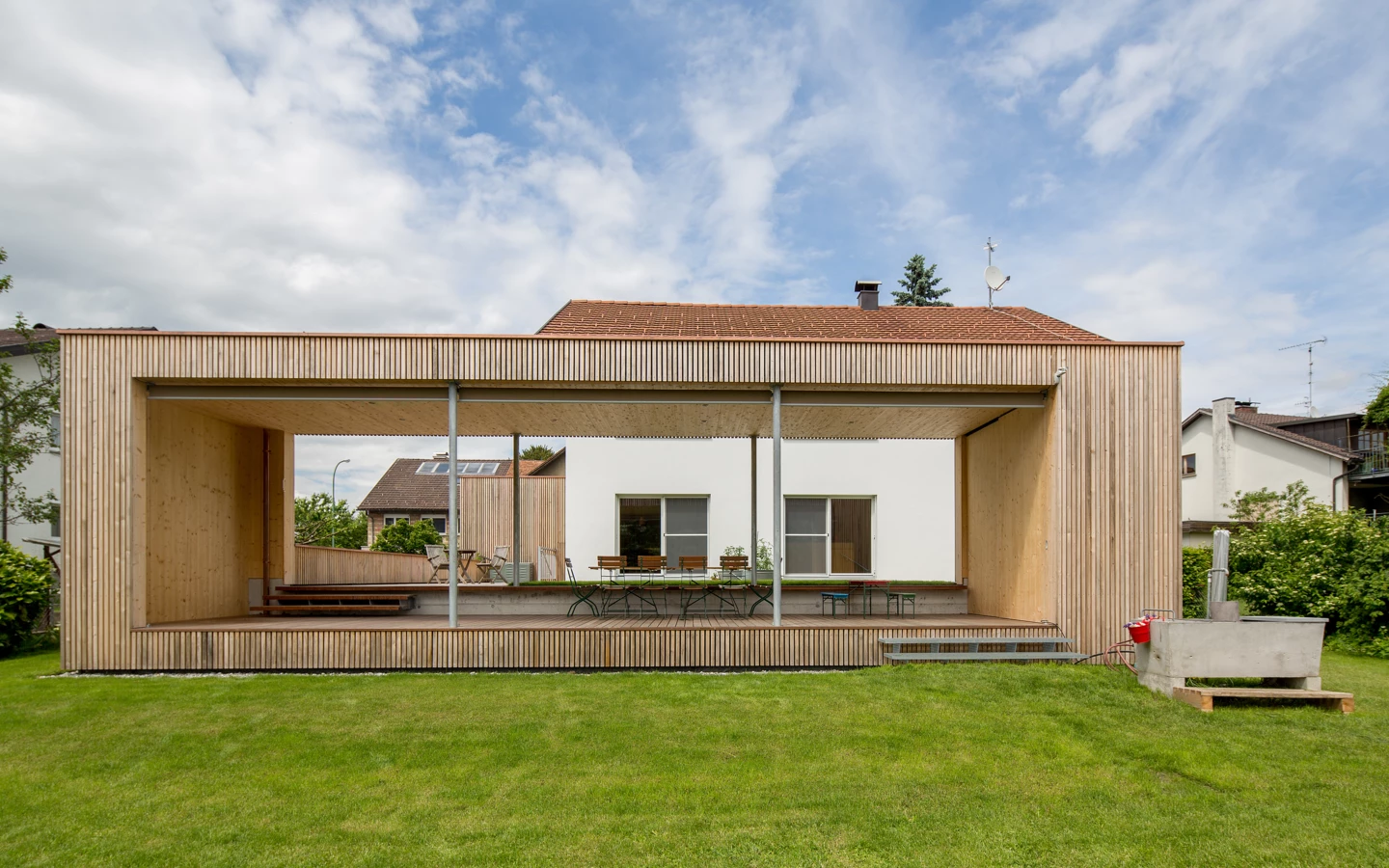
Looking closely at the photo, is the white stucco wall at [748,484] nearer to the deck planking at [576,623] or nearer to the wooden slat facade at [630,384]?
the deck planking at [576,623]

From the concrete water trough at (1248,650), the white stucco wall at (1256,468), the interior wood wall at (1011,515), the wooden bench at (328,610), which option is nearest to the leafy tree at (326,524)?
the wooden bench at (328,610)

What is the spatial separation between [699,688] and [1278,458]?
25.0 metres

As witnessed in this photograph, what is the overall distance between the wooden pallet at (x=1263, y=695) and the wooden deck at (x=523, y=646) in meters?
1.88

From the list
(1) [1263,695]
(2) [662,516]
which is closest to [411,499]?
(2) [662,516]

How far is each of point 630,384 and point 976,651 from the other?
4614 millimetres

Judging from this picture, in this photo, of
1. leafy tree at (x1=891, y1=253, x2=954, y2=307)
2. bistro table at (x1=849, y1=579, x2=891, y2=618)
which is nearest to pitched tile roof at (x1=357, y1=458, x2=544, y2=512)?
leafy tree at (x1=891, y1=253, x2=954, y2=307)

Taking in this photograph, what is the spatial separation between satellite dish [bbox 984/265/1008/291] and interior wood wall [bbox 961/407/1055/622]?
3.63 m

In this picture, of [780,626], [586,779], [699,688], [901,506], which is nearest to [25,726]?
[586,779]

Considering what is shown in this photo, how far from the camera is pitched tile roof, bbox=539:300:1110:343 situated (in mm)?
11367

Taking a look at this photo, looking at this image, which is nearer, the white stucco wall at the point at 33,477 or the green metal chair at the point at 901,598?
the green metal chair at the point at 901,598

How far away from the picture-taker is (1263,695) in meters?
6.57

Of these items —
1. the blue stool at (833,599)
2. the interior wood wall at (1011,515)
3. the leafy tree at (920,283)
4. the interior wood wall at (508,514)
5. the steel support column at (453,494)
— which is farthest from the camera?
the leafy tree at (920,283)

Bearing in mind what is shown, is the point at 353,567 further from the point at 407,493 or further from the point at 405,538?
the point at 407,493

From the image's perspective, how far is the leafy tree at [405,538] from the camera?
77.3 ft
